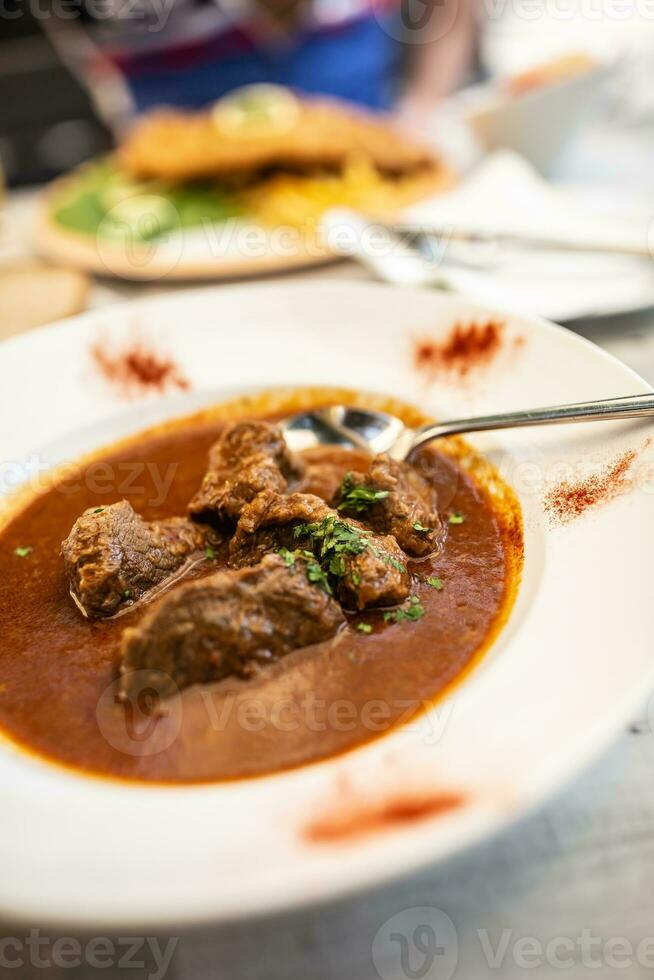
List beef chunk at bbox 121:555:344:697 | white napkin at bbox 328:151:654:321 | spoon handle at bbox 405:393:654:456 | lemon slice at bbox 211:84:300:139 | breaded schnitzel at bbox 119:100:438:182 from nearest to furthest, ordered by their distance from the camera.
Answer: beef chunk at bbox 121:555:344:697
spoon handle at bbox 405:393:654:456
white napkin at bbox 328:151:654:321
breaded schnitzel at bbox 119:100:438:182
lemon slice at bbox 211:84:300:139

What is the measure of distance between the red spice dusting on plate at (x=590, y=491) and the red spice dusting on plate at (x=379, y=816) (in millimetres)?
1283

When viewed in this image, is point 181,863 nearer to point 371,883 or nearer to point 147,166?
point 371,883

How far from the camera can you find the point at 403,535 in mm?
3221

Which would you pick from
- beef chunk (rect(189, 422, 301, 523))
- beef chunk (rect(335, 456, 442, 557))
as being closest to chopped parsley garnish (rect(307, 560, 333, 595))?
beef chunk (rect(335, 456, 442, 557))

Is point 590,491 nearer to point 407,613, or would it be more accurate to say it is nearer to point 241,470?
point 407,613

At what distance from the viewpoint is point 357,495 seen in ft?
11.0

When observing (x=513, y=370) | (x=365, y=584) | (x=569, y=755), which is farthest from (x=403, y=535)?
(x=569, y=755)

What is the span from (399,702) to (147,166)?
6.14 meters

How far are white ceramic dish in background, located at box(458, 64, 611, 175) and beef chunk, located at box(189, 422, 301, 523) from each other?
14.4 ft

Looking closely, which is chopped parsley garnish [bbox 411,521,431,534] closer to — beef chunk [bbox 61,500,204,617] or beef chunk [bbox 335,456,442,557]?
beef chunk [bbox 335,456,442,557]

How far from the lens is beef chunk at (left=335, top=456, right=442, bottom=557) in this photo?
323 cm

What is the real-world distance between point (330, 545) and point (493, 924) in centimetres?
137

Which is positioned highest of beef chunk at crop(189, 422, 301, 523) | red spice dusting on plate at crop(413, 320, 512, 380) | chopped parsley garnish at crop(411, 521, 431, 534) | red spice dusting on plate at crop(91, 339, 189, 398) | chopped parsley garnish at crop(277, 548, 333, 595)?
red spice dusting on plate at crop(413, 320, 512, 380)

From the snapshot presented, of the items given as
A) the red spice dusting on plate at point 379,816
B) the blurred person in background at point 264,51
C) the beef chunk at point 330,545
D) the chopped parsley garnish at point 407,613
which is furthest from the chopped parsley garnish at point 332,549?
the blurred person in background at point 264,51
